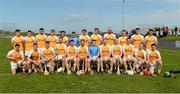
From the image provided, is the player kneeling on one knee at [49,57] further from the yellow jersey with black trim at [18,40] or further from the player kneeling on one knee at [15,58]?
the yellow jersey with black trim at [18,40]

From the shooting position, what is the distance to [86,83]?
16.1 m

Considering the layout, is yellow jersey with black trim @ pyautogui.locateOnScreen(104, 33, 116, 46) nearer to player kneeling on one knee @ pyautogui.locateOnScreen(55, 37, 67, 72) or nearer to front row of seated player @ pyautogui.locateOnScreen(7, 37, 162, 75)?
front row of seated player @ pyautogui.locateOnScreen(7, 37, 162, 75)

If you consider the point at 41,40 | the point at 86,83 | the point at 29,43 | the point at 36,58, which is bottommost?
the point at 86,83

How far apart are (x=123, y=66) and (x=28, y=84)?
534 centimetres

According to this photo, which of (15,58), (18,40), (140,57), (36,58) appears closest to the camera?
(15,58)

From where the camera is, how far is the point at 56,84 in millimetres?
15828

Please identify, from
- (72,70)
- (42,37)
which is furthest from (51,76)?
(42,37)

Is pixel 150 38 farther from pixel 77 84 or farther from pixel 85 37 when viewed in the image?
pixel 77 84

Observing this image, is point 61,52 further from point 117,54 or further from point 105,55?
point 117,54

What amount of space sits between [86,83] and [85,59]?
2636mm

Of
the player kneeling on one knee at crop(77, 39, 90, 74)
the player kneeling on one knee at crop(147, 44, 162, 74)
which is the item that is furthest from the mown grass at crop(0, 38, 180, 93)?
the player kneeling on one knee at crop(147, 44, 162, 74)

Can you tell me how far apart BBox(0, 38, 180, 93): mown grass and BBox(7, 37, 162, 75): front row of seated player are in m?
0.67

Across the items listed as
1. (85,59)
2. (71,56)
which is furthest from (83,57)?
(71,56)

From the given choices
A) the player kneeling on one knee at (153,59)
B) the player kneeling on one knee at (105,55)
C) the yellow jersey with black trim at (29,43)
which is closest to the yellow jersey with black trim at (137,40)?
the player kneeling on one knee at (153,59)
